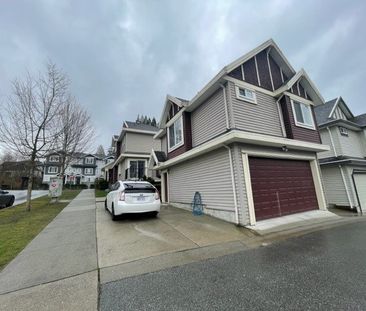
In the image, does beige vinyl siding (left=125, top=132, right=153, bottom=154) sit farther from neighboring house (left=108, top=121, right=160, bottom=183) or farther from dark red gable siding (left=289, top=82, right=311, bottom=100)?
dark red gable siding (left=289, top=82, right=311, bottom=100)

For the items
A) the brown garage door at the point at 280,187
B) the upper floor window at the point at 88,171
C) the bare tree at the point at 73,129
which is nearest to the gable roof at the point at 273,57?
the brown garage door at the point at 280,187

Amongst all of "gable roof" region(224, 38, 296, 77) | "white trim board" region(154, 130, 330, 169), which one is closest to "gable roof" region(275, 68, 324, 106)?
"gable roof" region(224, 38, 296, 77)

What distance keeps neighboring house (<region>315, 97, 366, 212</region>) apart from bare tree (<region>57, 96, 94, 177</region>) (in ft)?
63.9

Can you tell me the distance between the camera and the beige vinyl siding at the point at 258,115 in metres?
7.89

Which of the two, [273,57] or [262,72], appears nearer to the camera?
[262,72]

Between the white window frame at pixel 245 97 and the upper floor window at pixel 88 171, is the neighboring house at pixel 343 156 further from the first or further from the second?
the upper floor window at pixel 88 171

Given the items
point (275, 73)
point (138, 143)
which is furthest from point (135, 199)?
point (138, 143)

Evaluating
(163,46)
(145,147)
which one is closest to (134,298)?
(163,46)

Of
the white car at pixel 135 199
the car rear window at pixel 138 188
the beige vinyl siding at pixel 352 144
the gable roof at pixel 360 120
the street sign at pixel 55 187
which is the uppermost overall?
the gable roof at pixel 360 120

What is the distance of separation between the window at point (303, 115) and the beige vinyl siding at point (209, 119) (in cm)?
474

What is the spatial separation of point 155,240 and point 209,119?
629cm

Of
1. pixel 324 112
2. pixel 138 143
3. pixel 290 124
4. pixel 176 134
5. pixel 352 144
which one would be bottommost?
pixel 352 144

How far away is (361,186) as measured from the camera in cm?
1209

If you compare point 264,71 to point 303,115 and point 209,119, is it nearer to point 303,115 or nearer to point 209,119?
point 303,115
